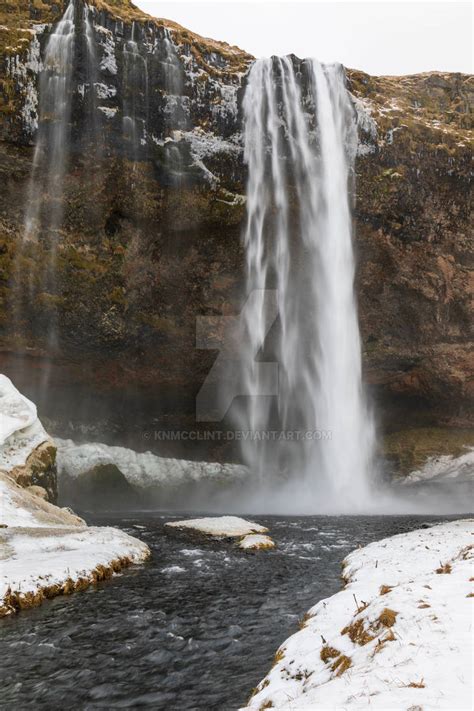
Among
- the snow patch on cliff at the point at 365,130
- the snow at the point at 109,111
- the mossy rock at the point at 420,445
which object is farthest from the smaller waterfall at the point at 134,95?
the mossy rock at the point at 420,445

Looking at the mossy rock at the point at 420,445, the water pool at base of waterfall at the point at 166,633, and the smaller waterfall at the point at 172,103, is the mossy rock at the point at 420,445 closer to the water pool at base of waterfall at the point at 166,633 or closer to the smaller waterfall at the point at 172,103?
the smaller waterfall at the point at 172,103

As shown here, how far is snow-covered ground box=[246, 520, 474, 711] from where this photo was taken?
4379 mm

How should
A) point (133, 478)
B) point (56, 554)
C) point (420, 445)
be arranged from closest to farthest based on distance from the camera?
point (56, 554), point (133, 478), point (420, 445)

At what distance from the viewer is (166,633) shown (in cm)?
844

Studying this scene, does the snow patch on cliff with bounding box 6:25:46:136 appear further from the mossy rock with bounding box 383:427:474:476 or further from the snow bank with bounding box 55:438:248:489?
the mossy rock with bounding box 383:427:474:476

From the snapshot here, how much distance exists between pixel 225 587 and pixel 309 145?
86.2 feet

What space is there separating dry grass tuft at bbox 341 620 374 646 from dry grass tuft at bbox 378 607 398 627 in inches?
8.6

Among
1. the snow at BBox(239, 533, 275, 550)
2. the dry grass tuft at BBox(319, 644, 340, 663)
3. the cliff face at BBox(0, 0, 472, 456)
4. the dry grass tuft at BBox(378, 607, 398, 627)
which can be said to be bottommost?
the snow at BBox(239, 533, 275, 550)

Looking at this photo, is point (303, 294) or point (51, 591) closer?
point (51, 591)

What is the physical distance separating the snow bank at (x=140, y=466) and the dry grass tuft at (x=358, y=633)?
2819 cm

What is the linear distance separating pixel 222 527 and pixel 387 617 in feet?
42.4

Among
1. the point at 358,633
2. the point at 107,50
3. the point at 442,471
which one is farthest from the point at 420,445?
the point at 358,633

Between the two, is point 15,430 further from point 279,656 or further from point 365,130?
point 365,130

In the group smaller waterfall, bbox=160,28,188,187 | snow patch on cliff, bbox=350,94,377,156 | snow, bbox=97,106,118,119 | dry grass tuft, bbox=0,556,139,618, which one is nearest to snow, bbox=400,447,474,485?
snow patch on cliff, bbox=350,94,377,156
